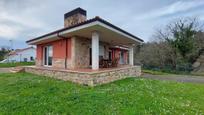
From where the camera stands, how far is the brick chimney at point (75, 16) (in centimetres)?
1440

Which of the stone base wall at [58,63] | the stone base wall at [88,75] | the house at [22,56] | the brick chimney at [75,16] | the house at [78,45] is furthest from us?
the house at [22,56]

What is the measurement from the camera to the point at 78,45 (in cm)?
1205

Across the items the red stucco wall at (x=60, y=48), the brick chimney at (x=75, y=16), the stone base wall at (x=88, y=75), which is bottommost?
the stone base wall at (x=88, y=75)

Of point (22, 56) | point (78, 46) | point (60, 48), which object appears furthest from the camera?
point (22, 56)

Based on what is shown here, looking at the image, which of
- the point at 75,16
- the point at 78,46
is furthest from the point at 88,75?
the point at 75,16

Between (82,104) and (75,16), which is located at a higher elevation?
(75,16)

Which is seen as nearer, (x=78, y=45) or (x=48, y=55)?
(x=78, y=45)

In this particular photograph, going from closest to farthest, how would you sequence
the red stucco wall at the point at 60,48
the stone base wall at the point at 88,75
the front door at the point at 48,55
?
the stone base wall at the point at 88,75
the red stucco wall at the point at 60,48
the front door at the point at 48,55

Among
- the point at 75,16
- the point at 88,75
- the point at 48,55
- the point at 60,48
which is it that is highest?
the point at 75,16

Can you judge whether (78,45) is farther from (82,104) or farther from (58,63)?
(82,104)

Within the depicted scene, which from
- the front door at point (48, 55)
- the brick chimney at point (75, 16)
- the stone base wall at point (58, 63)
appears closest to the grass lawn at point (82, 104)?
the stone base wall at point (58, 63)

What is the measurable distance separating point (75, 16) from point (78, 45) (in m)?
3.73

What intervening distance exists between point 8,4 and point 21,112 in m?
10.6

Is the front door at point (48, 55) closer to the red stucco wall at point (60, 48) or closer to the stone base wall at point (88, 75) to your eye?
the red stucco wall at point (60, 48)
